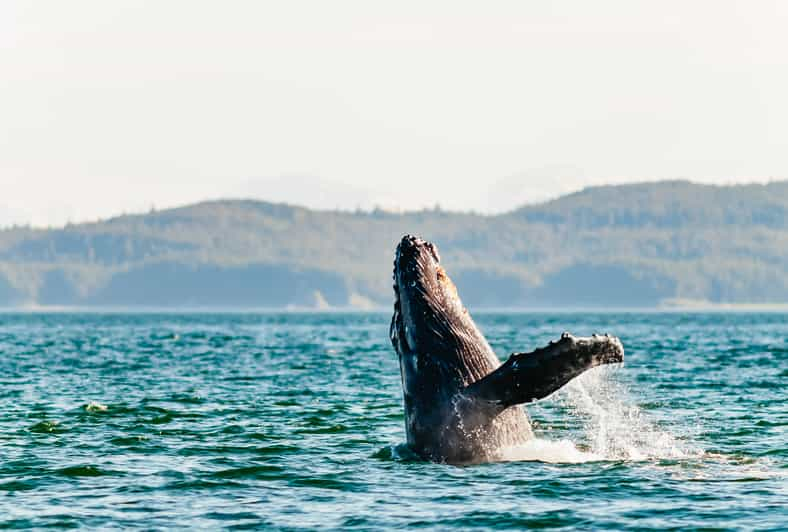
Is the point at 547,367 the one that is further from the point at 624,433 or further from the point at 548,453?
the point at 624,433

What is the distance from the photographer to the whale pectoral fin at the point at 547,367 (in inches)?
534

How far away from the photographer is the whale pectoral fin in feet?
44.5

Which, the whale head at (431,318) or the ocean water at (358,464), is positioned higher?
the whale head at (431,318)

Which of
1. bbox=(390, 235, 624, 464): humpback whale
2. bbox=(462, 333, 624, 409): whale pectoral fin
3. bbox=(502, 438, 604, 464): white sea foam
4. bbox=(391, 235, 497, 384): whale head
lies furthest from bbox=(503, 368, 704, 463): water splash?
bbox=(462, 333, 624, 409): whale pectoral fin

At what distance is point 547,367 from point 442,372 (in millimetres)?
1712

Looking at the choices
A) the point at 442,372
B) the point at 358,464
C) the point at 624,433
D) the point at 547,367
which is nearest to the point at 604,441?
the point at 624,433

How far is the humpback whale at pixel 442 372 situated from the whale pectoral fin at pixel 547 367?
0.18 m

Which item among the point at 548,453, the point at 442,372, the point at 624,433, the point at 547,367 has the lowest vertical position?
the point at 624,433

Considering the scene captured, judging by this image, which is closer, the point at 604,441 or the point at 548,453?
the point at 548,453

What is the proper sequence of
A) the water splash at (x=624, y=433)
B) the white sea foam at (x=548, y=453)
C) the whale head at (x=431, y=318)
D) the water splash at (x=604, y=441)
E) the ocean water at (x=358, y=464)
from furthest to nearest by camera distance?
the water splash at (x=624, y=433) < the water splash at (x=604, y=441) < the white sea foam at (x=548, y=453) < the whale head at (x=431, y=318) < the ocean water at (x=358, y=464)

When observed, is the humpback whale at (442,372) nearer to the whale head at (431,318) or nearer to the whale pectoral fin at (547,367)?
the whale head at (431,318)

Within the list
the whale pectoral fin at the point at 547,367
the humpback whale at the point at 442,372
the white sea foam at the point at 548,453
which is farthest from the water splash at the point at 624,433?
the whale pectoral fin at the point at 547,367

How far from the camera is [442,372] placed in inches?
597

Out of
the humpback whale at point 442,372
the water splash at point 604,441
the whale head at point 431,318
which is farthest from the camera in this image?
the water splash at point 604,441
